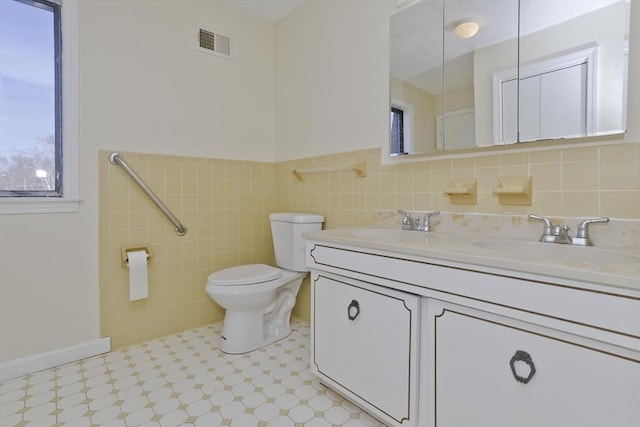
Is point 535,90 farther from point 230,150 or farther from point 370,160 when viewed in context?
point 230,150

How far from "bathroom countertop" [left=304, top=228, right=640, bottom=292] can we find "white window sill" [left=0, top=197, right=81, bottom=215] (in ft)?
4.54

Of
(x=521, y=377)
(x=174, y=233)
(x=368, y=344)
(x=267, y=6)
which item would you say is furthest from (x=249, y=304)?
(x=267, y=6)

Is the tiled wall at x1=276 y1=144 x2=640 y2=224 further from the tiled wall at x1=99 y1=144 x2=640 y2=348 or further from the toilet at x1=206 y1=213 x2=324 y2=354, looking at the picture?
the toilet at x1=206 y1=213 x2=324 y2=354

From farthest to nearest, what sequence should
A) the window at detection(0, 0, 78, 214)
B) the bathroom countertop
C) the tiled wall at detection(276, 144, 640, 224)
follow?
the window at detection(0, 0, 78, 214), the tiled wall at detection(276, 144, 640, 224), the bathroom countertop

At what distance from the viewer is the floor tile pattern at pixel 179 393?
1.33 metres

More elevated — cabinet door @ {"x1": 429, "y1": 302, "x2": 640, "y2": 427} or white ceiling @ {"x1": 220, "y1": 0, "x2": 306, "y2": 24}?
white ceiling @ {"x1": 220, "y1": 0, "x2": 306, "y2": 24}

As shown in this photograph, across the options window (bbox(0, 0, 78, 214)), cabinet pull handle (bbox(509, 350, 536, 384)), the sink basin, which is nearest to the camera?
cabinet pull handle (bbox(509, 350, 536, 384))

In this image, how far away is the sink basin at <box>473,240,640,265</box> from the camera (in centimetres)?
99

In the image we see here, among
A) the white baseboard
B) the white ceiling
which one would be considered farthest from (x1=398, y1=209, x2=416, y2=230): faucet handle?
the white baseboard

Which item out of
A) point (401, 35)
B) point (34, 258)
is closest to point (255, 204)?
point (34, 258)

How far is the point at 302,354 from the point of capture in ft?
6.16

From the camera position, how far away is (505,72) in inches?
52.9

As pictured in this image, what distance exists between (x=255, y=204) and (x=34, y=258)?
51.8 inches

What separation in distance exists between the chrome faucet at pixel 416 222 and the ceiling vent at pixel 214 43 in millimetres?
1689
